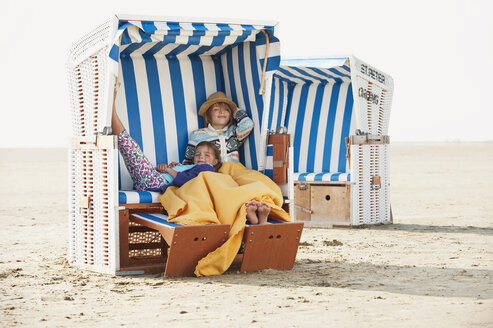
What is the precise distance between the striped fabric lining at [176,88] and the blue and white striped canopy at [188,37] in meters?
0.01

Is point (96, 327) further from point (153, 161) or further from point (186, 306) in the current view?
point (153, 161)

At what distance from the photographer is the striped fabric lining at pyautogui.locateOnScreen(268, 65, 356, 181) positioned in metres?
9.80

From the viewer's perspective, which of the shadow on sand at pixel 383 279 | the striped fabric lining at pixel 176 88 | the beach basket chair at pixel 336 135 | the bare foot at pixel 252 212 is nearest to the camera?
the shadow on sand at pixel 383 279

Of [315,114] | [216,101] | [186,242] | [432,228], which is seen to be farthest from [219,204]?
[315,114]

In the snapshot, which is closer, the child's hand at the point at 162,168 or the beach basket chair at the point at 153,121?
the beach basket chair at the point at 153,121

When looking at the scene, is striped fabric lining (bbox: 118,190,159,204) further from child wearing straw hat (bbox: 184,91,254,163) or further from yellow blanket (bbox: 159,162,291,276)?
child wearing straw hat (bbox: 184,91,254,163)

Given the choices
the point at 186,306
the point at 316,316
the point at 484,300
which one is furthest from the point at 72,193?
the point at 484,300

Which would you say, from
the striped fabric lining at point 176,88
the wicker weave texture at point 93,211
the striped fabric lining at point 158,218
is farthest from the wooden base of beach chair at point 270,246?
the striped fabric lining at point 176,88

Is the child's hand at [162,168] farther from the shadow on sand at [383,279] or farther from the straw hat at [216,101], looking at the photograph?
the shadow on sand at [383,279]

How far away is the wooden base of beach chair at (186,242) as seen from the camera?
517cm

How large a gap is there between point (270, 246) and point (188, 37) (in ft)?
6.18

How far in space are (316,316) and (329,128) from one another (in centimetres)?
609

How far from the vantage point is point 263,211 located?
18.1 feet

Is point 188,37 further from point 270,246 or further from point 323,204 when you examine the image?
point 323,204
